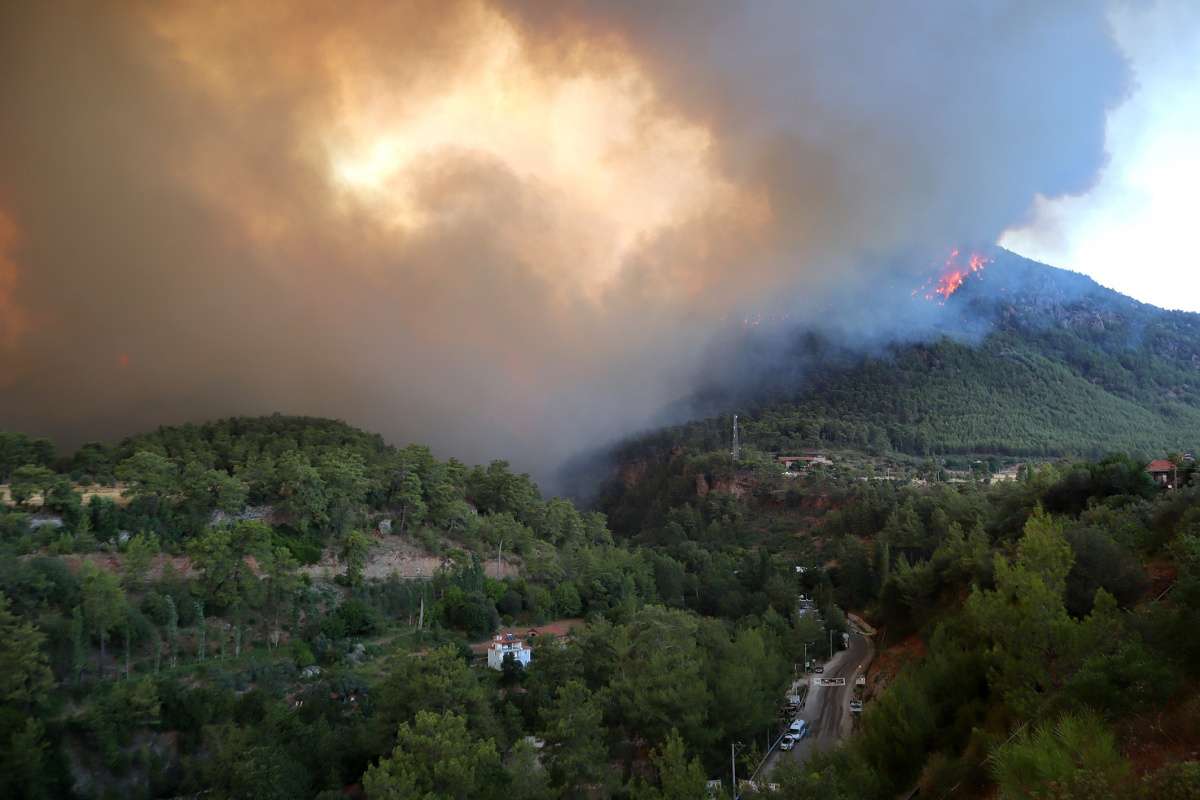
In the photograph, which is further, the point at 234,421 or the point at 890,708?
the point at 234,421

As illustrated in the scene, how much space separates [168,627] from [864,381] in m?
88.8

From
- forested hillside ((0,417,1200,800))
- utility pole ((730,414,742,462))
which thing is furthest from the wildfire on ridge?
forested hillside ((0,417,1200,800))

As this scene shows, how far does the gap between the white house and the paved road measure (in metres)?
11.0

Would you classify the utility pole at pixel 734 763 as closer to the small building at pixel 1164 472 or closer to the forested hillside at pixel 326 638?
the forested hillside at pixel 326 638

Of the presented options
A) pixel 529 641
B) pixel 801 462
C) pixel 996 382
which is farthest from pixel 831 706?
pixel 996 382

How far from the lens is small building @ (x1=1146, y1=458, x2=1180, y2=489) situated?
37169 mm

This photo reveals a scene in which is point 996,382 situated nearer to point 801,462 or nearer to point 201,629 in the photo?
point 801,462

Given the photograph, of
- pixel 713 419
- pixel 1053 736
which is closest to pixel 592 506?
pixel 713 419

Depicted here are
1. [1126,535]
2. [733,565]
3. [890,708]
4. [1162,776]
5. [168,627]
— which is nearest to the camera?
[1162,776]

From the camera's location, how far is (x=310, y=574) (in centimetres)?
3984

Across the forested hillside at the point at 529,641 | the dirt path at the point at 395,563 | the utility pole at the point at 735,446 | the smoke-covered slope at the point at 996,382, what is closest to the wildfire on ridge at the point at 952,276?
the smoke-covered slope at the point at 996,382

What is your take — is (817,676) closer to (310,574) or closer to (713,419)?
(310,574)

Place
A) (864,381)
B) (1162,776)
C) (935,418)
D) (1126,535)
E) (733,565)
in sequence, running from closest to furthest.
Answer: (1162,776), (1126,535), (733,565), (935,418), (864,381)

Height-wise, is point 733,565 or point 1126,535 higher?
point 1126,535
